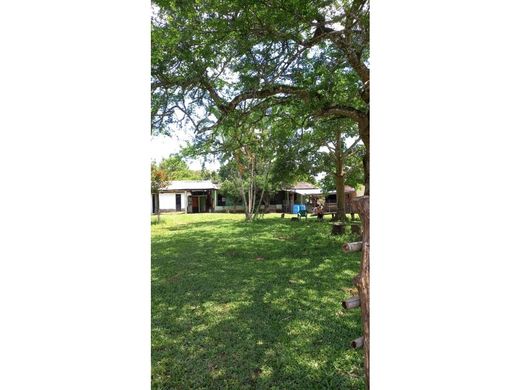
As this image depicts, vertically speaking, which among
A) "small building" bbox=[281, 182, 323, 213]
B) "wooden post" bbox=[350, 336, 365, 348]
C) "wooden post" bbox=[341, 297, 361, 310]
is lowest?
"wooden post" bbox=[350, 336, 365, 348]

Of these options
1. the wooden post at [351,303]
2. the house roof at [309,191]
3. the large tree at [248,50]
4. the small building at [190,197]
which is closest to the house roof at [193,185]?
the small building at [190,197]

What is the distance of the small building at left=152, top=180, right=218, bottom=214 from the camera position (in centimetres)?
1462

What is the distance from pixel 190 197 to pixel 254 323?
541 inches

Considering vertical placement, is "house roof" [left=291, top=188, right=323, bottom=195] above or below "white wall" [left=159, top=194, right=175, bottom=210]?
above

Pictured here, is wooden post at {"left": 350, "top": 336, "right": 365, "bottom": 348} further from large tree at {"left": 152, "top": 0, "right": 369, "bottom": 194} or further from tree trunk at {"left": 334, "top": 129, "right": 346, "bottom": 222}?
tree trunk at {"left": 334, "top": 129, "right": 346, "bottom": 222}

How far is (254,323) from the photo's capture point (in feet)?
7.02

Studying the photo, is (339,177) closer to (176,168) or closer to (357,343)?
(176,168)

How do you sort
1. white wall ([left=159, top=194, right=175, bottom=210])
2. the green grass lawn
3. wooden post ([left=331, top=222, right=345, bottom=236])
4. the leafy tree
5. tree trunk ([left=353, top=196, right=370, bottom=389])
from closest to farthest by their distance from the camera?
tree trunk ([left=353, top=196, right=370, bottom=389])
the green grass lawn
the leafy tree
wooden post ([left=331, top=222, right=345, bottom=236])
white wall ([left=159, top=194, right=175, bottom=210])

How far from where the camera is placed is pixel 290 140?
6527 millimetres

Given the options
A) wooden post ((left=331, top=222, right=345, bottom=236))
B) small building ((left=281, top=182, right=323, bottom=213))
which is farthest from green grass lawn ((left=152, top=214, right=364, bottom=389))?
small building ((left=281, top=182, right=323, bottom=213))

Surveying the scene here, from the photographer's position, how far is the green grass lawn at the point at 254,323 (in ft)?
5.05

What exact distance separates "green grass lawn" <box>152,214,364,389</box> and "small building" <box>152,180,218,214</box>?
10.6 m

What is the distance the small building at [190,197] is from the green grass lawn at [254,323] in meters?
10.6
